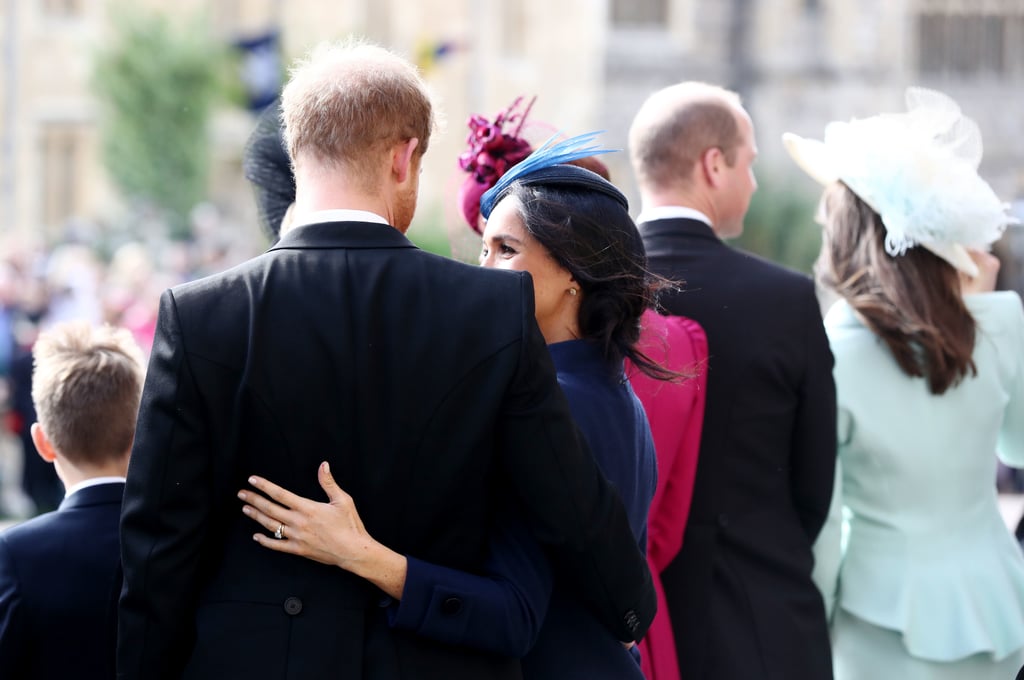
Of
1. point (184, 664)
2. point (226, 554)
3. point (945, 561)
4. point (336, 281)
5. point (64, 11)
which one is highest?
point (64, 11)

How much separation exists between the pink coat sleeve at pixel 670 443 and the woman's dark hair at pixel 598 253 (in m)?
0.34

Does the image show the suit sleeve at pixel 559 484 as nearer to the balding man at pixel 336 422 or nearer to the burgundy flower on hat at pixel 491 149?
the balding man at pixel 336 422

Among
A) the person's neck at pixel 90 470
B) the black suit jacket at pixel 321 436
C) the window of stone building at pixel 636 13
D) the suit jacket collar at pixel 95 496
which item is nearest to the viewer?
the black suit jacket at pixel 321 436

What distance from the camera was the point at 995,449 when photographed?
3.73m

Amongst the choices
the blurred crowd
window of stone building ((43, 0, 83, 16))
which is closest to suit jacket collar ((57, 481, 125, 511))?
the blurred crowd

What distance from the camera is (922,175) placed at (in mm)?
3623

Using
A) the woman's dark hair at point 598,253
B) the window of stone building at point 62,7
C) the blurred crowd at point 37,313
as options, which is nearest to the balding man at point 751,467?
the woman's dark hair at point 598,253

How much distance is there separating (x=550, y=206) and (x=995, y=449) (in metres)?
1.78

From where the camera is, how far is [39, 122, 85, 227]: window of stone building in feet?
71.8

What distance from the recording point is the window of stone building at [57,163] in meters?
21.9

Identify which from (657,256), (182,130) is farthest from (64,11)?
(657,256)

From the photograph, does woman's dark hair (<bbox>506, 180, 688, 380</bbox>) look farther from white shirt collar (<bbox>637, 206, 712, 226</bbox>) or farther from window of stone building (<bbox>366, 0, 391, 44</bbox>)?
window of stone building (<bbox>366, 0, 391, 44</bbox>)

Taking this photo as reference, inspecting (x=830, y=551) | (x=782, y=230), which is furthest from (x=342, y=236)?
(x=782, y=230)

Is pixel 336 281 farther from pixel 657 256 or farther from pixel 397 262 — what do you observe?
pixel 657 256
